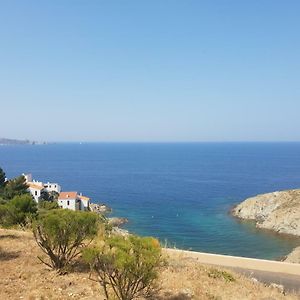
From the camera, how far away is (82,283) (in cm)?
898

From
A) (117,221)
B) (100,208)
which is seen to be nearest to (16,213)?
(117,221)

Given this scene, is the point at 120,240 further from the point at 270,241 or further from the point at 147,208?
the point at 147,208

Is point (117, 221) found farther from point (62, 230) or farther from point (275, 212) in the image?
point (62, 230)

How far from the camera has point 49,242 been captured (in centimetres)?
952

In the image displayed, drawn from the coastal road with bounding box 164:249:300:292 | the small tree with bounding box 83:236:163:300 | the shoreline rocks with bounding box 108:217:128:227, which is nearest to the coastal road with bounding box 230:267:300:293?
the coastal road with bounding box 164:249:300:292

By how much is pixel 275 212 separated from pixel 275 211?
375mm

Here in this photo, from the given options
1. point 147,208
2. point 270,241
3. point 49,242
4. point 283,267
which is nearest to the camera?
point 49,242

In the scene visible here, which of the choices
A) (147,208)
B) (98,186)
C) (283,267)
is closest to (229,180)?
(98,186)

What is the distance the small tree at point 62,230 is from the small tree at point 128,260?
2.08 metres

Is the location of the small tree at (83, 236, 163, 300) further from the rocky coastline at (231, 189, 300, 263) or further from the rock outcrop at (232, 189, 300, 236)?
the rock outcrop at (232, 189, 300, 236)

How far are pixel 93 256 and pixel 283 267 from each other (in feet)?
44.8

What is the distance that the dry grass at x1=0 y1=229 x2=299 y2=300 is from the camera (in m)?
8.20

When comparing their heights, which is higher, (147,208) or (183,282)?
(183,282)

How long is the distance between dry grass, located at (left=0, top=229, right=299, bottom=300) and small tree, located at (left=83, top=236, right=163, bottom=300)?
1157 mm
